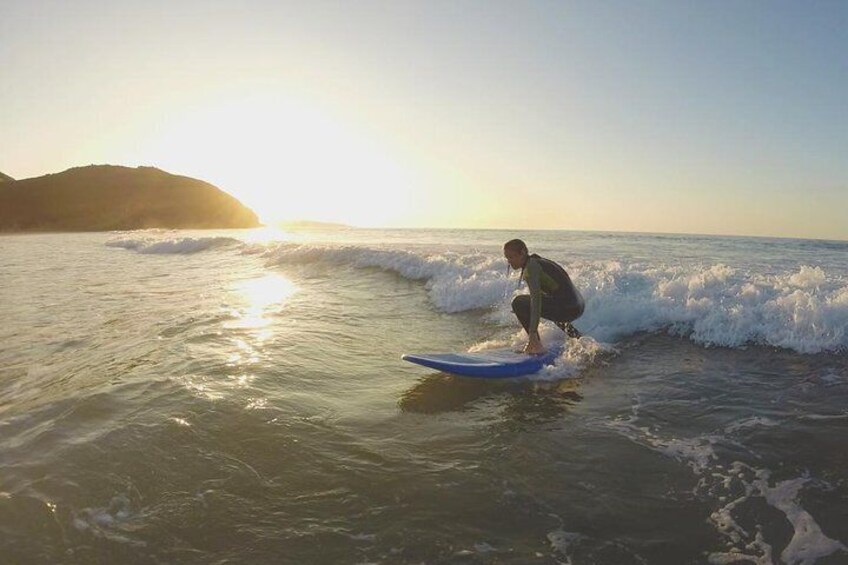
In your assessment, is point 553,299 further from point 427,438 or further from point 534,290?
point 427,438

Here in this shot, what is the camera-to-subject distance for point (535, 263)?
8391 millimetres

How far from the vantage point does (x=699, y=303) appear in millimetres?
10984

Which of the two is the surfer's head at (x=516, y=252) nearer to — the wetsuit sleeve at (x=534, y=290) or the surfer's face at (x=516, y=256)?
the surfer's face at (x=516, y=256)

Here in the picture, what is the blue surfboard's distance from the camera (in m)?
7.50

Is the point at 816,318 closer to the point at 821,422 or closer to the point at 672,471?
the point at 821,422

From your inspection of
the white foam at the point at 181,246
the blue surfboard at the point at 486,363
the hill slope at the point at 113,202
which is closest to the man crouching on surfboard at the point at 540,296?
the blue surfboard at the point at 486,363

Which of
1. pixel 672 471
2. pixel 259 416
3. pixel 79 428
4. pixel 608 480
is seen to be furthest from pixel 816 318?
pixel 79 428

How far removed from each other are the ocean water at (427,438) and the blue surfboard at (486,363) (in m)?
0.21

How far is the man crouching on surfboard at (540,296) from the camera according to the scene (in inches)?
324

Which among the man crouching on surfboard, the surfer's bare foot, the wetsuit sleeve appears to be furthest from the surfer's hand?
the surfer's bare foot

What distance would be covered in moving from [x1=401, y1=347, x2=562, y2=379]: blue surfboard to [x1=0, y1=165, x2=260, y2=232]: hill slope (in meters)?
117

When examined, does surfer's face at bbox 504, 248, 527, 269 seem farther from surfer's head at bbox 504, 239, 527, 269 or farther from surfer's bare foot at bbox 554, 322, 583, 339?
surfer's bare foot at bbox 554, 322, 583, 339

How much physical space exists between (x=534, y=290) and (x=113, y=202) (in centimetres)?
13213

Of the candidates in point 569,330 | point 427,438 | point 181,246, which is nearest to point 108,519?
point 427,438
